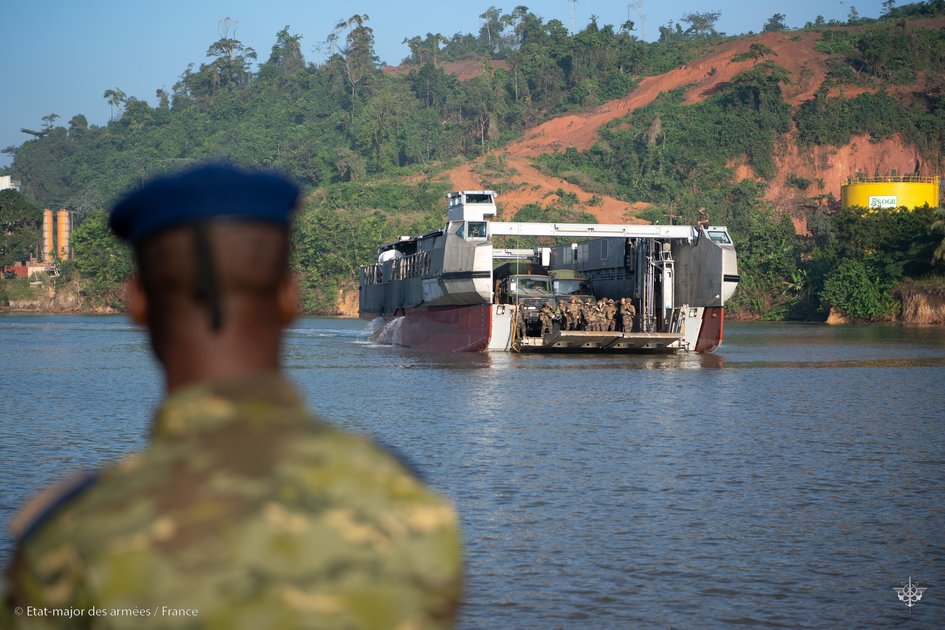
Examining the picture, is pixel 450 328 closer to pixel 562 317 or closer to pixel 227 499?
pixel 562 317

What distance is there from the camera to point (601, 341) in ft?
108

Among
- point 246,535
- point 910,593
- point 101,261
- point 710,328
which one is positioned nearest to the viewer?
point 246,535

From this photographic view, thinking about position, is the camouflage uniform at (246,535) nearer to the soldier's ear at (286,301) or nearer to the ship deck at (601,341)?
the soldier's ear at (286,301)

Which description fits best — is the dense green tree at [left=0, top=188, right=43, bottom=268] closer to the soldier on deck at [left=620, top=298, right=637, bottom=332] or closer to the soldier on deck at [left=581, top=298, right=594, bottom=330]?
the soldier on deck at [left=581, top=298, right=594, bottom=330]

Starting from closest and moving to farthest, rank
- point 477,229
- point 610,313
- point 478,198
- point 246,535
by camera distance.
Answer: point 246,535 → point 477,229 → point 610,313 → point 478,198

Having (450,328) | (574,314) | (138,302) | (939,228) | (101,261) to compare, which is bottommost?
(450,328)

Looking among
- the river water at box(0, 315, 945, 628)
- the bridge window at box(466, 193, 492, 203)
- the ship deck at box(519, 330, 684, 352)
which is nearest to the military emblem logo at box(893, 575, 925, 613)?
the river water at box(0, 315, 945, 628)

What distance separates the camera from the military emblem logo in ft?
25.2

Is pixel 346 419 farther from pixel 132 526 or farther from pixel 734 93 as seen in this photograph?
pixel 734 93

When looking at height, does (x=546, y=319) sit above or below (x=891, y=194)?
below

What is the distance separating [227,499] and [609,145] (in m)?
123

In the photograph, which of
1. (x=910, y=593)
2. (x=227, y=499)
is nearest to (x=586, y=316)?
(x=910, y=593)

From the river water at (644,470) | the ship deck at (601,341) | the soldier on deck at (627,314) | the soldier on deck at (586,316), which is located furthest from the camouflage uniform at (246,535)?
the soldier on deck at (627,314)

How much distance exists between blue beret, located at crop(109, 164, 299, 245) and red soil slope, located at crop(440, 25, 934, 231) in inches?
4082
